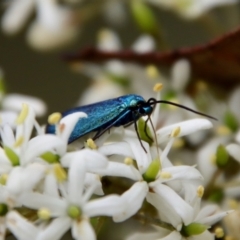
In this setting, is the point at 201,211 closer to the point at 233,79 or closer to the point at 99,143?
the point at 99,143

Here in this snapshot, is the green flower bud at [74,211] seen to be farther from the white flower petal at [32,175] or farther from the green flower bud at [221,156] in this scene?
the green flower bud at [221,156]

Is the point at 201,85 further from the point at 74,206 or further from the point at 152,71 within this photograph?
the point at 74,206

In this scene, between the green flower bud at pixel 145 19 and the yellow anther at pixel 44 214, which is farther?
the green flower bud at pixel 145 19

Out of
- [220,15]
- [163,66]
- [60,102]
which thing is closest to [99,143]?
[163,66]

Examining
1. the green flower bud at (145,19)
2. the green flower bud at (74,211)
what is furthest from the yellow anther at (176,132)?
the green flower bud at (145,19)

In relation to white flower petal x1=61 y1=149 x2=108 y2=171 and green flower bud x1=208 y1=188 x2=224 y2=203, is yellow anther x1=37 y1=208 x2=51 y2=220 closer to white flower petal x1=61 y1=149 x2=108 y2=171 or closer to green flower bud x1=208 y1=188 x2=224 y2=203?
white flower petal x1=61 y1=149 x2=108 y2=171

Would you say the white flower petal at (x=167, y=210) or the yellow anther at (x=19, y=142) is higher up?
the yellow anther at (x=19, y=142)

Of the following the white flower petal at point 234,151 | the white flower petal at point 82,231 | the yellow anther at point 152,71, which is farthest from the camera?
the yellow anther at point 152,71

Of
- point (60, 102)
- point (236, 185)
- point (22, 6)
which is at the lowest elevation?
point (60, 102)
